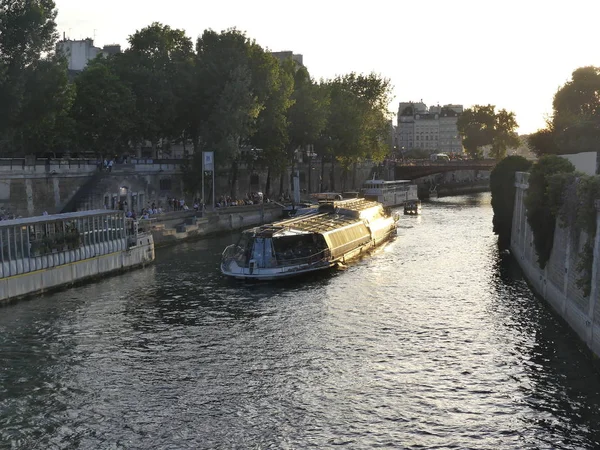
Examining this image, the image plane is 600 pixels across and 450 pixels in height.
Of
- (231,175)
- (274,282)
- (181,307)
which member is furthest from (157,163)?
(181,307)

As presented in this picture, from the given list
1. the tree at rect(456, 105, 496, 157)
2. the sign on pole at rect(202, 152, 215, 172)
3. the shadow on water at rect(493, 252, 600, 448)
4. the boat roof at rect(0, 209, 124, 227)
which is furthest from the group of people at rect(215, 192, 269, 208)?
the tree at rect(456, 105, 496, 157)

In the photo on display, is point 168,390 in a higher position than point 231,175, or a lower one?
lower

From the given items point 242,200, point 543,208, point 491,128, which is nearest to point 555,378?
point 543,208

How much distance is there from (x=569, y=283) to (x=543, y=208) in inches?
266

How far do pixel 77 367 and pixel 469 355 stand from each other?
51.5 feet

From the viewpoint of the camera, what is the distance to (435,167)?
450 ft

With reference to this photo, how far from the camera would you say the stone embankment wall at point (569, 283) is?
27.9 metres

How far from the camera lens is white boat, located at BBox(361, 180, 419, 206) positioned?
351 ft

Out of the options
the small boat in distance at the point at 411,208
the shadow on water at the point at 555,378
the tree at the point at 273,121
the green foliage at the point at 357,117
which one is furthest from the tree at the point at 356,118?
the shadow on water at the point at 555,378

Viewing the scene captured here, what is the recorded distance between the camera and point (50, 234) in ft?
136

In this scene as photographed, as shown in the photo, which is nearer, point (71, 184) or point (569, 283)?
point (569, 283)

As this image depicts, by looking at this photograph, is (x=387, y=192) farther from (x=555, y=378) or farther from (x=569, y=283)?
(x=555, y=378)

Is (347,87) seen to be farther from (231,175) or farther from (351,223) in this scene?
(351,223)

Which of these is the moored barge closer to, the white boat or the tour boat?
the tour boat
